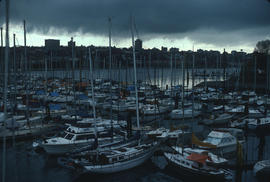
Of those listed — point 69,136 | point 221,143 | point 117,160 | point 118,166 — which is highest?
point 69,136

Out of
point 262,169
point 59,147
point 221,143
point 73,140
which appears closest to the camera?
point 262,169

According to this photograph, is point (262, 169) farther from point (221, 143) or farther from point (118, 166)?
point (118, 166)

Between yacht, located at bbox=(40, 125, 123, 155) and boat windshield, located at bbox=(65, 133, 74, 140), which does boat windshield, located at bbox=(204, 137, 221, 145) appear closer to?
yacht, located at bbox=(40, 125, 123, 155)

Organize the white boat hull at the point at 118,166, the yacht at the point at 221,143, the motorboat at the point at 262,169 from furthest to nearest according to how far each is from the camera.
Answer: the yacht at the point at 221,143 → the white boat hull at the point at 118,166 → the motorboat at the point at 262,169

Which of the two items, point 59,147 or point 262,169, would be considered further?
point 59,147

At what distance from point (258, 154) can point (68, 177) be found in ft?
47.7

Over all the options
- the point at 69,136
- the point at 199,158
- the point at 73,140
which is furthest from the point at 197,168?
the point at 69,136

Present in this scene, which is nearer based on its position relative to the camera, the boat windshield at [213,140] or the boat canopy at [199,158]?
the boat canopy at [199,158]

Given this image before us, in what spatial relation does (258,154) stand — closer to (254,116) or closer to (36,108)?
(254,116)

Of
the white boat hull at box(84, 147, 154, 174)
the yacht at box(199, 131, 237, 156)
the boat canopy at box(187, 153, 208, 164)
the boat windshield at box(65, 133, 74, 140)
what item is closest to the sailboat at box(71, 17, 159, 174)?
the white boat hull at box(84, 147, 154, 174)

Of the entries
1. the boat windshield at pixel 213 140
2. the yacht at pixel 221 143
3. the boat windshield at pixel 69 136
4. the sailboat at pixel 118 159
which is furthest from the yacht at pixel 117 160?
the boat windshield at pixel 213 140

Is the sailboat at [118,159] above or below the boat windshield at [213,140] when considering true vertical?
below

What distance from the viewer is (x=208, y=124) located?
30719mm

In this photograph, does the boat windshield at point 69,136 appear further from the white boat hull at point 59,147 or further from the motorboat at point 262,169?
the motorboat at point 262,169
